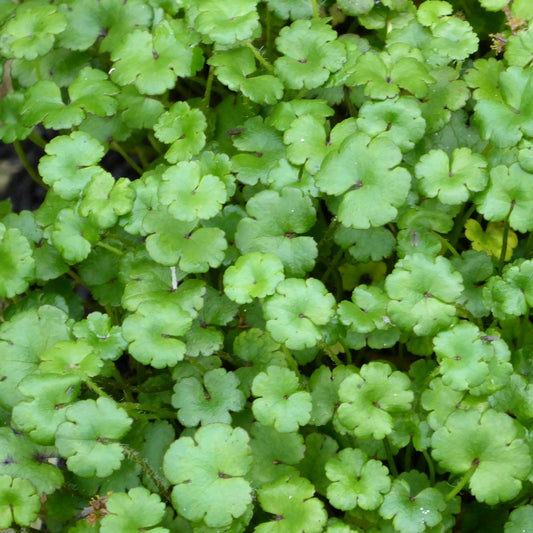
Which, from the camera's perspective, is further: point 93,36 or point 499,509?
point 93,36

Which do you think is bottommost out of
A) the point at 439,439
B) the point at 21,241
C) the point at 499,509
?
the point at 499,509

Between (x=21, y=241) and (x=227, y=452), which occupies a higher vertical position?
(x=21, y=241)

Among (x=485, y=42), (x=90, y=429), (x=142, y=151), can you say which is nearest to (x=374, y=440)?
(x=90, y=429)

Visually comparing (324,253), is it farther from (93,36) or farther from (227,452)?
(93,36)

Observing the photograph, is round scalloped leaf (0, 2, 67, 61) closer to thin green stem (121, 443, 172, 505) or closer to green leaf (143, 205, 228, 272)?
green leaf (143, 205, 228, 272)

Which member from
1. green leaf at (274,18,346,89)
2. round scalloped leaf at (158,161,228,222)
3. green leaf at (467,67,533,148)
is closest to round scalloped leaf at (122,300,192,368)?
round scalloped leaf at (158,161,228,222)

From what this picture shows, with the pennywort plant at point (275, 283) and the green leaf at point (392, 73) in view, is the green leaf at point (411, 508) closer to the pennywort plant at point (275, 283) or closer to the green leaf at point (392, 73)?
the pennywort plant at point (275, 283)
